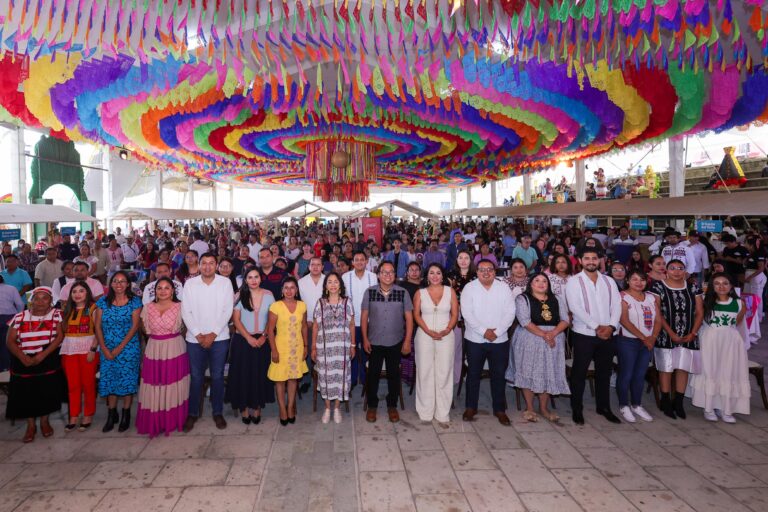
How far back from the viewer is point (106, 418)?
4559mm

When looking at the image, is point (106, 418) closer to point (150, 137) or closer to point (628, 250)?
point (150, 137)

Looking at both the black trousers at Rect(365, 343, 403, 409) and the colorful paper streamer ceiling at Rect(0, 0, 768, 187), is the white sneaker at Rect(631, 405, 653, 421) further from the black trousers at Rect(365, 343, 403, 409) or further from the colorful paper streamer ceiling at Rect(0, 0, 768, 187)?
the colorful paper streamer ceiling at Rect(0, 0, 768, 187)

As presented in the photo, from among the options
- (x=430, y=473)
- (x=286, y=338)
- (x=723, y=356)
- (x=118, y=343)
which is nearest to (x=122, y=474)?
(x=118, y=343)

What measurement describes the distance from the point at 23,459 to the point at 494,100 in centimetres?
777

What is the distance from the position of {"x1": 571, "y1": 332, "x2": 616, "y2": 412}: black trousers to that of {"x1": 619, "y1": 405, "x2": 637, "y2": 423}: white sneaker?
159 millimetres

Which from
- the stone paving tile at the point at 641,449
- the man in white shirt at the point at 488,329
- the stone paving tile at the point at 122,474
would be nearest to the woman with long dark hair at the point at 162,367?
the stone paving tile at the point at 122,474

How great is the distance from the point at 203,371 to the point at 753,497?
449cm

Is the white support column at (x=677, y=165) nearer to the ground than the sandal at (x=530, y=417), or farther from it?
farther from it

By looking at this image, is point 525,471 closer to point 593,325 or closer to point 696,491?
point 696,491

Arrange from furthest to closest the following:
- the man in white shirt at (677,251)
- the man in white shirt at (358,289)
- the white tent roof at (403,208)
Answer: the white tent roof at (403,208) < the man in white shirt at (677,251) < the man in white shirt at (358,289)

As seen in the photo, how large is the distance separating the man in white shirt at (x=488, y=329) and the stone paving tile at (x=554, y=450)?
339mm

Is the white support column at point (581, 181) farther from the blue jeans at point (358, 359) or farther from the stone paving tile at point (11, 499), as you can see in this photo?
the stone paving tile at point (11, 499)

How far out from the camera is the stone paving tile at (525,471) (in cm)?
340

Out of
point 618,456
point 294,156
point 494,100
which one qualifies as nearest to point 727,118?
point 494,100
